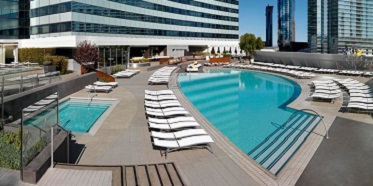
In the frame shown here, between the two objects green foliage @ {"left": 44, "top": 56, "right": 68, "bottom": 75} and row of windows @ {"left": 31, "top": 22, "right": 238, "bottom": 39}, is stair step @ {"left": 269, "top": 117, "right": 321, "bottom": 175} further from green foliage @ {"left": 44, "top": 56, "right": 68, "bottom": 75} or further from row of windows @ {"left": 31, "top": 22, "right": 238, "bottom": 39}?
row of windows @ {"left": 31, "top": 22, "right": 238, "bottom": 39}

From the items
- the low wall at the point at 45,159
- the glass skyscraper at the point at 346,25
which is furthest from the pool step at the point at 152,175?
the glass skyscraper at the point at 346,25

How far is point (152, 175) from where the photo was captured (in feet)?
27.3

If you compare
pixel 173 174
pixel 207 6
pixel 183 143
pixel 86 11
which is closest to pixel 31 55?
pixel 86 11

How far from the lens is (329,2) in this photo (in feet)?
433

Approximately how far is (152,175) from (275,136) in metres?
7.44

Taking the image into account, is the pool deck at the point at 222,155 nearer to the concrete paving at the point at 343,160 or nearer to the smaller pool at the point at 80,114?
the concrete paving at the point at 343,160

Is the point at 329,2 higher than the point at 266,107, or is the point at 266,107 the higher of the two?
the point at 329,2

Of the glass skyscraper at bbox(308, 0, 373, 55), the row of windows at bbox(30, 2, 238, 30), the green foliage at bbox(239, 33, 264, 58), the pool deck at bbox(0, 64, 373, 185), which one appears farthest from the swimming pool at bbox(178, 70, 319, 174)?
the glass skyscraper at bbox(308, 0, 373, 55)

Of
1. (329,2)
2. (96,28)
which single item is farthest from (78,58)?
(329,2)

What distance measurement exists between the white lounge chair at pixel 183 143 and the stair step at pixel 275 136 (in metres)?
2.07

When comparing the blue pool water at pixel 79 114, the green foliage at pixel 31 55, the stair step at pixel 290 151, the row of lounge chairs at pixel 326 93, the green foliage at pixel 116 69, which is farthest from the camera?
the green foliage at pixel 116 69

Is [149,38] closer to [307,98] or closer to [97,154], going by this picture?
[307,98]

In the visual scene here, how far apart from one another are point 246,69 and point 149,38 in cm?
1704

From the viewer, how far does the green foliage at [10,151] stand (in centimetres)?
802
